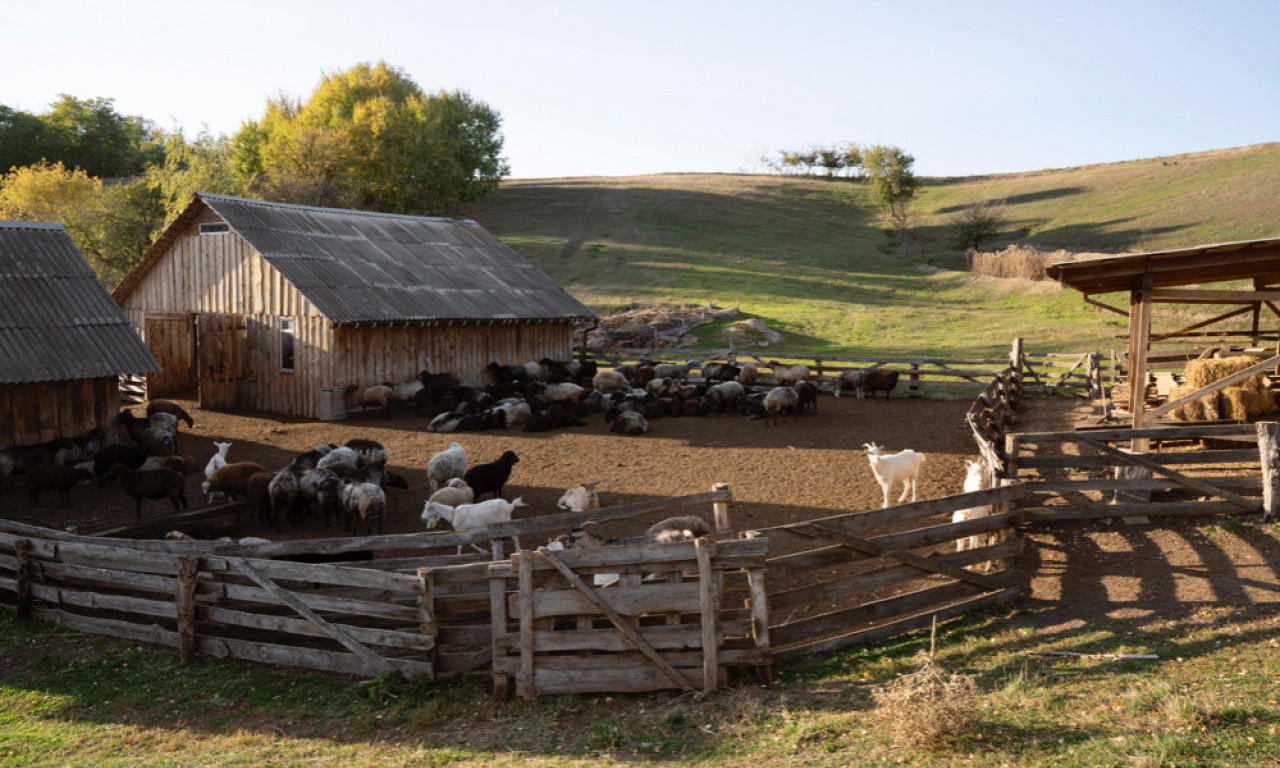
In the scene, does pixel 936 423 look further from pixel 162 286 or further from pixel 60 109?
pixel 60 109

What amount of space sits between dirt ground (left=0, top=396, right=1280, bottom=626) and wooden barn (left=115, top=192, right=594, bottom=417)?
4.66 feet

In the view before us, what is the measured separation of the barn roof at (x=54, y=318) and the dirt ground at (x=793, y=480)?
234 cm

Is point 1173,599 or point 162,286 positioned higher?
point 162,286

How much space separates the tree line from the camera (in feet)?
143

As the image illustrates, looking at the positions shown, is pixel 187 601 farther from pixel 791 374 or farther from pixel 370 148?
pixel 370 148

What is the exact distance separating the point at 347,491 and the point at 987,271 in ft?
164

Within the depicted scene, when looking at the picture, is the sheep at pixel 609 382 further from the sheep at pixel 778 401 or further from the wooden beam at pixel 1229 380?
the wooden beam at pixel 1229 380

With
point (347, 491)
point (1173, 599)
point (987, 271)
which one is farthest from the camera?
point (987, 271)

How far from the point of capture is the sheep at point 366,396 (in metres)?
24.6

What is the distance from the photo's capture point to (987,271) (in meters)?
55.4

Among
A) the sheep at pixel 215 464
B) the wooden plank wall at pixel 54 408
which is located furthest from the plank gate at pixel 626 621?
the wooden plank wall at pixel 54 408

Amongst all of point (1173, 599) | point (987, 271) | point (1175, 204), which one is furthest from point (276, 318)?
point (1175, 204)

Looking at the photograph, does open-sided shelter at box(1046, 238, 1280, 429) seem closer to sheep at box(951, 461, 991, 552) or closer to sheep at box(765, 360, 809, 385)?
sheep at box(951, 461, 991, 552)

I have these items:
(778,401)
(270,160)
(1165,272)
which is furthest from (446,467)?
(270,160)
